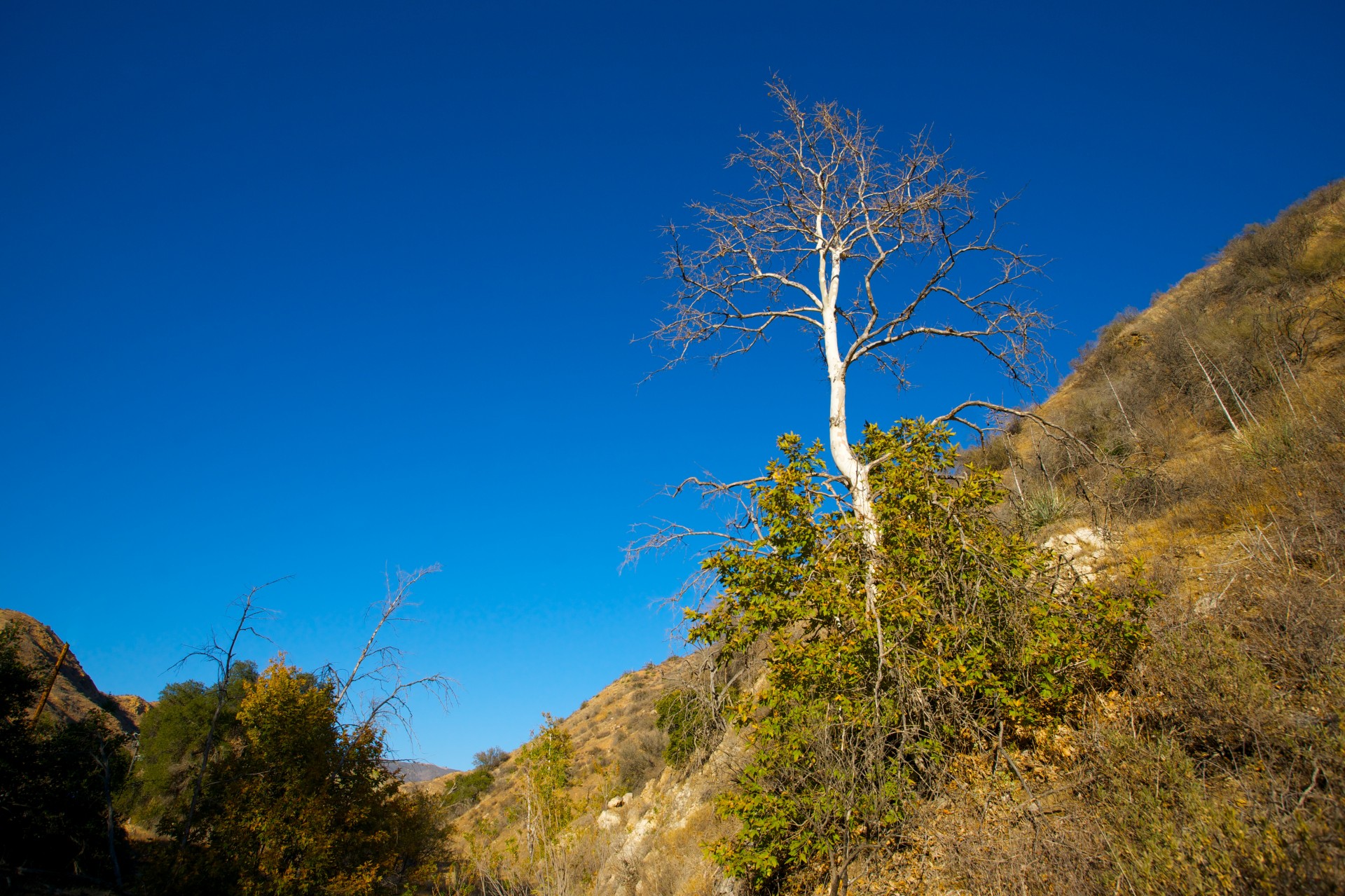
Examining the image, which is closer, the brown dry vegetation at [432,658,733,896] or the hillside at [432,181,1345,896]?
the hillside at [432,181,1345,896]

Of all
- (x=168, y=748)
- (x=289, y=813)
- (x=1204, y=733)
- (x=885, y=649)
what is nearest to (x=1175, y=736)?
(x=1204, y=733)

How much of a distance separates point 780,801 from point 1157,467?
10390 millimetres

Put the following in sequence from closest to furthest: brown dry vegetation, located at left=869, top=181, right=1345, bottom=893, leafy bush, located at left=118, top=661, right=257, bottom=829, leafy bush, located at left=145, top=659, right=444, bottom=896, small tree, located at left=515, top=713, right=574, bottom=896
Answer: brown dry vegetation, located at left=869, top=181, right=1345, bottom=893 < small tree, located at left=515, top=713, right=574, bottom=896 < leafy bush, located at left=145, top=659, right=444, bottom=896 < leafy bush, located at left=118, top=661, right=257, bottom=829

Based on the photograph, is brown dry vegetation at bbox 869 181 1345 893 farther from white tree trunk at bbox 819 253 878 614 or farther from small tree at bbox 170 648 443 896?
small tree at bbox 170 648 443 896

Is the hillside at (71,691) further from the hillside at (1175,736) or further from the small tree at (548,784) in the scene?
the hillside at (1175,736)

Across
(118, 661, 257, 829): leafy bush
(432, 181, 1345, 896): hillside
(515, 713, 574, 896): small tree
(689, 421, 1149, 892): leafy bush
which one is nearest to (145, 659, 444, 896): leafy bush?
(515, 713, 574, 896): small tree

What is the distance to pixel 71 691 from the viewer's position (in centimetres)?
4828

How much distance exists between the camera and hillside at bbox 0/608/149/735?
45.1m

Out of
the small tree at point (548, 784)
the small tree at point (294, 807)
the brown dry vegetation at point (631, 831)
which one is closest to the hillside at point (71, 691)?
Answer: the brown dry vegetation at point (631, 831)

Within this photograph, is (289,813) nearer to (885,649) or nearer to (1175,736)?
(885,649)

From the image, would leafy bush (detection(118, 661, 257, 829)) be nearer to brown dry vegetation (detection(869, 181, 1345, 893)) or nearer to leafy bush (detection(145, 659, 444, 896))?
leafy bush (detection(145, 659, 444, 896))

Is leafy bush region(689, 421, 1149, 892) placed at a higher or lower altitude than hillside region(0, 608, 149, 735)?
lower

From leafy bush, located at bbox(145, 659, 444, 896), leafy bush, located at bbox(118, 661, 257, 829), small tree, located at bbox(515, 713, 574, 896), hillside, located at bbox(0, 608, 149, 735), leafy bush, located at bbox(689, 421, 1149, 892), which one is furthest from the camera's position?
hillside, located at bbox(0, 608, 149, 735)

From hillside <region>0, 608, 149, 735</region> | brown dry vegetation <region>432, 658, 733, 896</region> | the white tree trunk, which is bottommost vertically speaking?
brown dry vegetation <region>432, 658, 733, 896</region>
